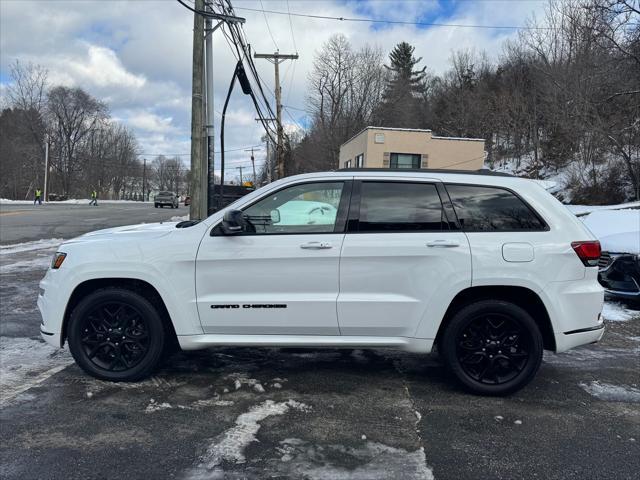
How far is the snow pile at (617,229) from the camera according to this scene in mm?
6672

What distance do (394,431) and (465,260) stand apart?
1399mm

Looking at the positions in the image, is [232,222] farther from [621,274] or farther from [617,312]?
[617,312]

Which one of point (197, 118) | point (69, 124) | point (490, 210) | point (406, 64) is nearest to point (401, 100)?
point (406, 64)

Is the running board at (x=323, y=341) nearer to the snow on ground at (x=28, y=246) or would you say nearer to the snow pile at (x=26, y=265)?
the snow pile at (x=26, y=265)

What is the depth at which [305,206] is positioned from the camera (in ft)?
13.8

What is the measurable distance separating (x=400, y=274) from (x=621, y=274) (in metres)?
4.35

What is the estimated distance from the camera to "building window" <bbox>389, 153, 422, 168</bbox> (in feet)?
92.4

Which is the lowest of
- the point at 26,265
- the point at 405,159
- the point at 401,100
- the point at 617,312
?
the point at 26,265

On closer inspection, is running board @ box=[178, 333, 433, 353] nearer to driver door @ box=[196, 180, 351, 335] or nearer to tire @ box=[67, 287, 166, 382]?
driver door @ box=[196, 180, 351, 335]

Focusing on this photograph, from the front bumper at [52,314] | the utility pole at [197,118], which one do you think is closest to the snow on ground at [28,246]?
the utility pole at [197,118]

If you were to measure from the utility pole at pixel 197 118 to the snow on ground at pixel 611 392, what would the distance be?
908 centimetres

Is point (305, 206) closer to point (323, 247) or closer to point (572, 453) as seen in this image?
point (323, 247)

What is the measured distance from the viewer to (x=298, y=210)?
417cm

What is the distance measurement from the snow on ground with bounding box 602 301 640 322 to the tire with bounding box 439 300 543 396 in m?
3.20
